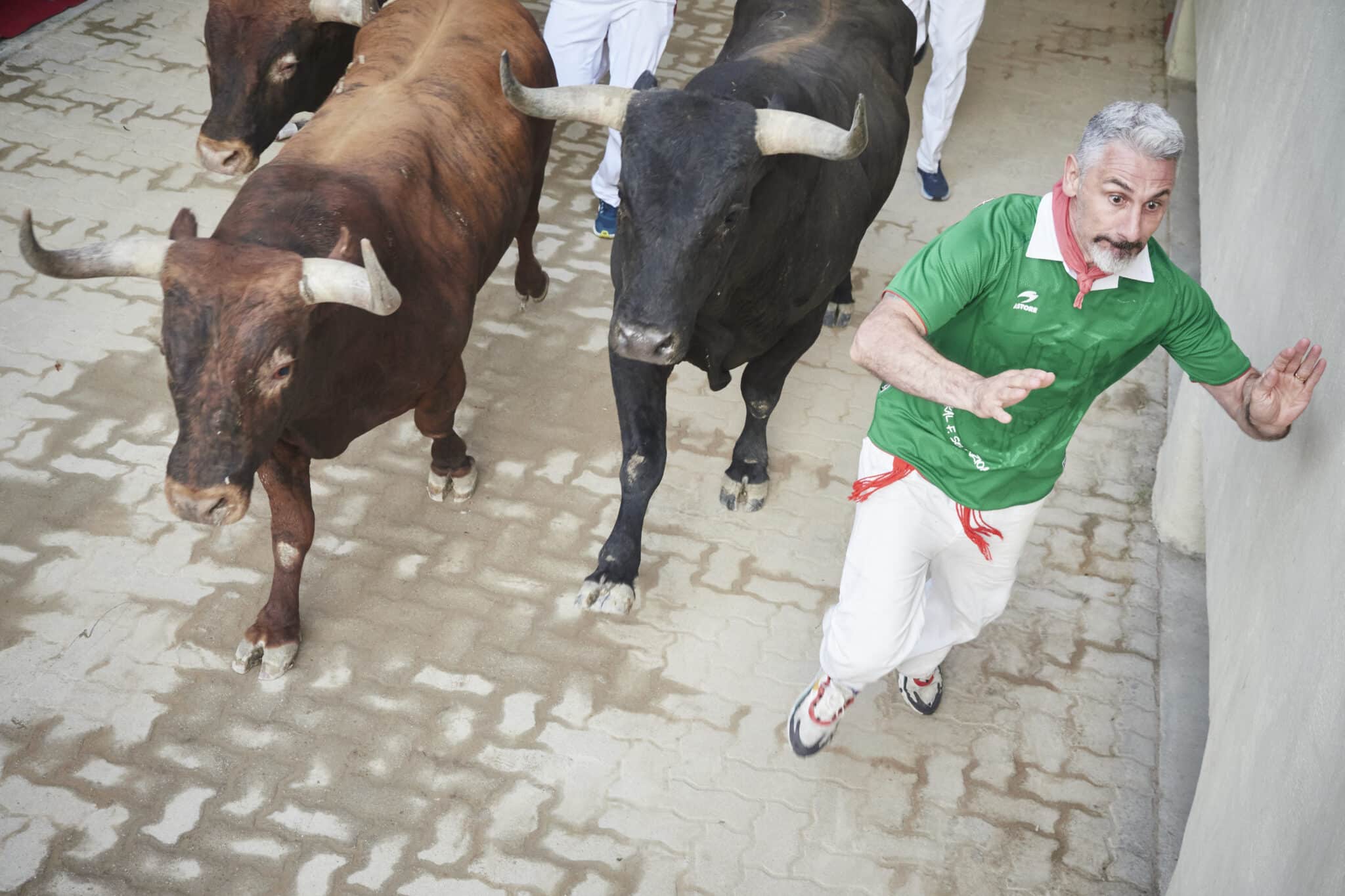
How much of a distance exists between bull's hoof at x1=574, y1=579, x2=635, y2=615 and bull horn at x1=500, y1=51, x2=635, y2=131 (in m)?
1.77

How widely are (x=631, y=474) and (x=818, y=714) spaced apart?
1174 mm

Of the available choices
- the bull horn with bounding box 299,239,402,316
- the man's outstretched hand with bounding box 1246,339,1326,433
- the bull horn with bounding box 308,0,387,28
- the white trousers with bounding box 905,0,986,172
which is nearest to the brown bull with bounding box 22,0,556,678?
the bull horn with bounding box 299,239,402,316

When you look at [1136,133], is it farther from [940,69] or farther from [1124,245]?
[940,69]

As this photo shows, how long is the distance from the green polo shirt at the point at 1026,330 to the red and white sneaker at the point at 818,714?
3.07ft

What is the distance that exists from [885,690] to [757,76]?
2.32 metres

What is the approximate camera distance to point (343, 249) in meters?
3.37

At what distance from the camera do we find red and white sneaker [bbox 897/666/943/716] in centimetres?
403

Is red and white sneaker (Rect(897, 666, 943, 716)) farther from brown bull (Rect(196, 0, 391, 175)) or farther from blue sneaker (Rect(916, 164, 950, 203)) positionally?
blue sneaker (Rect(916, 164, 950, 203))

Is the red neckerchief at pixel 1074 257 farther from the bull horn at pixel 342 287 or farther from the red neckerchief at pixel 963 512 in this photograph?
the bull horn at pixel 342 287

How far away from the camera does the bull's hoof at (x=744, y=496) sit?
484 cm

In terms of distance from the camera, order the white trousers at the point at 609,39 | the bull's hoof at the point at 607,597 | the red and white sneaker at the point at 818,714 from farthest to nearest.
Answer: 1. the white trousers at the point at 609,39
2. the bull's hoof at the point at 607,597
3. the red and white sneaker at the point at 818,714

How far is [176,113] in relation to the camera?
275 inches

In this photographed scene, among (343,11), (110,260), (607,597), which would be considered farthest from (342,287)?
(343,11)

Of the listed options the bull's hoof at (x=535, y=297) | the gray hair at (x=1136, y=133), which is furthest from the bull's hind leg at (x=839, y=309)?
the gray hair at (x=1136, y=133)
